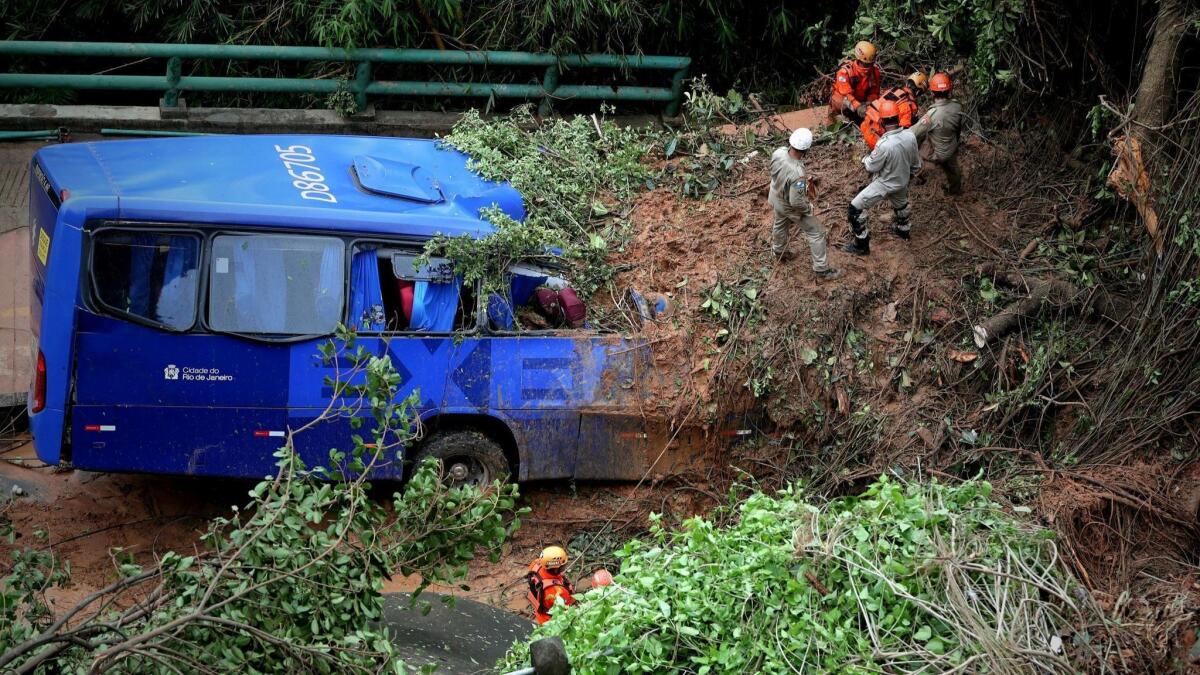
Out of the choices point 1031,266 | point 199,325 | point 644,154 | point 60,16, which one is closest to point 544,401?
point 199,325

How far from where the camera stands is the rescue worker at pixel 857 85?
34.1ft

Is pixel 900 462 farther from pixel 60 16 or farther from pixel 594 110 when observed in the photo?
pixel 60 16

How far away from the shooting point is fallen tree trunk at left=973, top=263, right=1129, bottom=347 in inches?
352

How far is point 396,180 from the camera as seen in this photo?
8883mm

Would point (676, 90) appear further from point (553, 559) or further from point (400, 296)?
point (553, 559)

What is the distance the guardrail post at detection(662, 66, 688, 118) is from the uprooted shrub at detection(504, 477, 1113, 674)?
668 cm

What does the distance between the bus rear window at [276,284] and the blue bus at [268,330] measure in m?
0.01

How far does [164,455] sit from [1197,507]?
20.7 ft

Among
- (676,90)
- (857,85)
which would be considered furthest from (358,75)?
(857,85)

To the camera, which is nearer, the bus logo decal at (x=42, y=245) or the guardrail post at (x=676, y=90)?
the bus logo decal at (x=42, y=245)

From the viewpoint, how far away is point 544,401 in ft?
28.1

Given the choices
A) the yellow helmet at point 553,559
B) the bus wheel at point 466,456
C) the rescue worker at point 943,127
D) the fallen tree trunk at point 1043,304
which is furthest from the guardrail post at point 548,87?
the yellow helmet at point 553,559

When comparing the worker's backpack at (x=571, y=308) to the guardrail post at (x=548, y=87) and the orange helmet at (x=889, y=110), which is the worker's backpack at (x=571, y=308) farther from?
the guardrail post at (x=548, y=87)

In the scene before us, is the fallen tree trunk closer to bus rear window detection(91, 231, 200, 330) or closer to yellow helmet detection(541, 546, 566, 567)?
yellow helmet detection(541, 546, 566, 567)
